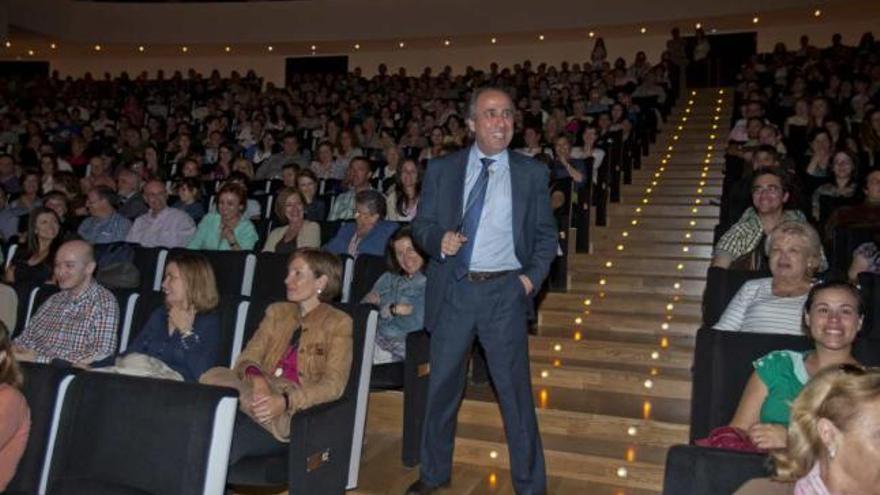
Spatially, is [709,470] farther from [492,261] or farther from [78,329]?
[78,329]

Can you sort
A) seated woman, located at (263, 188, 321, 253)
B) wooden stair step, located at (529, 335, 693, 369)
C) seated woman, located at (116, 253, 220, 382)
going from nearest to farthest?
seated woman, located at (116, 253, 220, 382) < wooden stair step, located at (529, 335, 693, 369) < seated woman, located at (263, 188, 321, 253)

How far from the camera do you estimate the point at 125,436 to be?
1.90 meters

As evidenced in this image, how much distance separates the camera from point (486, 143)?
2471 mm

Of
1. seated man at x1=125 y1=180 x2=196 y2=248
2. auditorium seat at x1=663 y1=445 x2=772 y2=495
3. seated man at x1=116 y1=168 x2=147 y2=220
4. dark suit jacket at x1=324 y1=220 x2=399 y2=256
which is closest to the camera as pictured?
auditorium seat at x1=663 y1=445 x2=772 y2=495

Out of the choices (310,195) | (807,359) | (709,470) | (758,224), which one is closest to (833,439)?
(709,470)

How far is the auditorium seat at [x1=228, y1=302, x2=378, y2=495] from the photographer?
2213 mm

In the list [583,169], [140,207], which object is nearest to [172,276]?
[140,207]

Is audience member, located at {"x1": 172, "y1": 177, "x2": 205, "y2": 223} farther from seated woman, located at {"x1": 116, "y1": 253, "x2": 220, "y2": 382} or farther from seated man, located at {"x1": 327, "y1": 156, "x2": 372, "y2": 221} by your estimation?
seated woman, located at {"x1": 116, "y1": 253, "x2": 220, "y2": 382}

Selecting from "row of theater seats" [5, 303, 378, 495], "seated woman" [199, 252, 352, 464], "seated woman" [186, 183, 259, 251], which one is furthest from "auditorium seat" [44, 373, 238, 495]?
"seated woman" [186, 183, 259, 251]

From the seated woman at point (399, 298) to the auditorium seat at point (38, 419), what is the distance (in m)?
1.44

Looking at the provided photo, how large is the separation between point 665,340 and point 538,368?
67 cm

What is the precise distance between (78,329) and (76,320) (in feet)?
0.11

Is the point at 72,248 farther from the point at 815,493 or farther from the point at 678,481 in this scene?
the point at 815,493

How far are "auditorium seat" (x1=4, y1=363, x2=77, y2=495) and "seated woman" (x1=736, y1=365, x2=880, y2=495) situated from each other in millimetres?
1519
